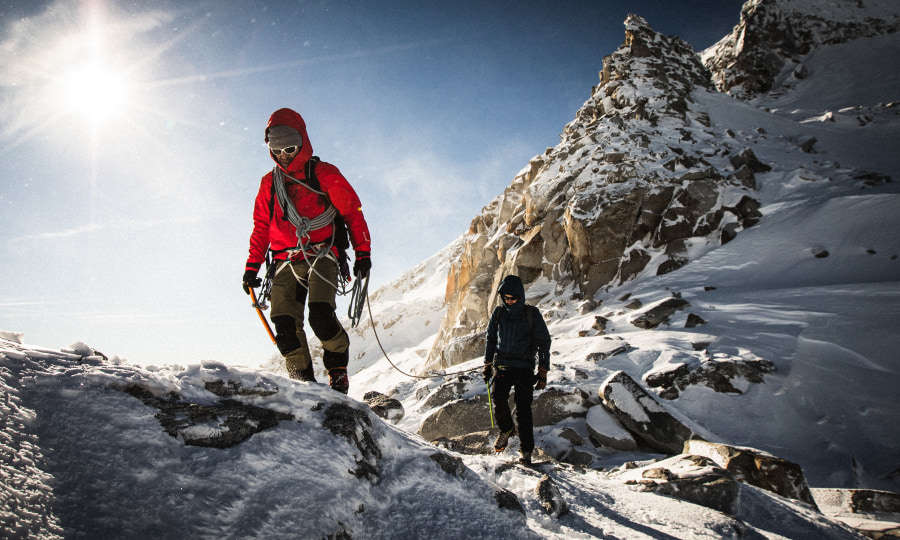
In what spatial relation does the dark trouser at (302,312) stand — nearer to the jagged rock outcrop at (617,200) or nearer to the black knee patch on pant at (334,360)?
the black knee patch on pant at (334,360)

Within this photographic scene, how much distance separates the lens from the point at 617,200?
14.3 meters

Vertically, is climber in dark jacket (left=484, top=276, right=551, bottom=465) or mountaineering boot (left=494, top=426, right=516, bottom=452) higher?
climber in dark jacket (left=484, top=276, right=551, bottom=465)

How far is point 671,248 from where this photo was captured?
12.5 meters

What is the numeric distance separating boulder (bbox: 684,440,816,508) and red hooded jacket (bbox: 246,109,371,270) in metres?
4.37

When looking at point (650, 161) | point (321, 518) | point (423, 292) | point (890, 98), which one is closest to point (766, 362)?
point (321, 518)

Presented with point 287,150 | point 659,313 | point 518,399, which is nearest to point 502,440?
point 518,399

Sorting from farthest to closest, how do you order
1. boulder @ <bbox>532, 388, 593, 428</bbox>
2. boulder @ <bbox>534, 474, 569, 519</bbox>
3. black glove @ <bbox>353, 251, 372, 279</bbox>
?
boulder @ <bbox>532, 388, 593, 428</bbox> → black glove @ <bbox>353, 251, 372, 279</bbox> → boulder @ <bbox>534, 474, 569, 519</bbox>

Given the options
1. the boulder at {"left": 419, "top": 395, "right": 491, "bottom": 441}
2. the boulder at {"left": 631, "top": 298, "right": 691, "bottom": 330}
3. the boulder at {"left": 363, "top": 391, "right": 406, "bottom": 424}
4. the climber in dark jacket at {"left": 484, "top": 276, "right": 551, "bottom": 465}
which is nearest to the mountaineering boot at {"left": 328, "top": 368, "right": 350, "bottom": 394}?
the climber in dark jacket at {"left": 484, "top": 276, "right": 551, "bottom": 465}

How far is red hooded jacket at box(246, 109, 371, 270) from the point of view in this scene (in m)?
3.26

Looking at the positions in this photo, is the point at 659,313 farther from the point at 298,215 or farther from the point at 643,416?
the point at 298,215

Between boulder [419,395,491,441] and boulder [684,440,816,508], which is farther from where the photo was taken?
boulder [419,395,491,441]

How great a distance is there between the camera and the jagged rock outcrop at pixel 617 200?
508 inches

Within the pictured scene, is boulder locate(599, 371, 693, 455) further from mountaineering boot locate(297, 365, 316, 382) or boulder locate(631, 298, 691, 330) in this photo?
mountaineering boot locate(297, 365, 316, 382)

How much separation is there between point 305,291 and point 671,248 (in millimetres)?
12999
